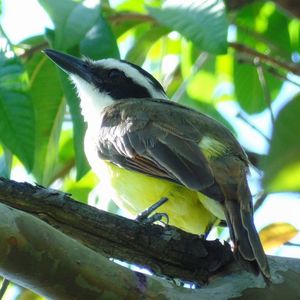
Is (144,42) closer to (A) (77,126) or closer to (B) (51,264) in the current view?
(A) (77,126)

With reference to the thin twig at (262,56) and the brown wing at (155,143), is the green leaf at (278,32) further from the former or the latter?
the brown wing at (155,143)

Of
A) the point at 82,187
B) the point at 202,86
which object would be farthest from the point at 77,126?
the point at 202,86

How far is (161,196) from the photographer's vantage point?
3564mm

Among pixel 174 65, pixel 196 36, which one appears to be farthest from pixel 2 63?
pixel 174 65

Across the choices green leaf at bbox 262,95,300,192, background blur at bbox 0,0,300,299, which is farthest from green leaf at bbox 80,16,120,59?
green leaf at bbox 262,95,300,192

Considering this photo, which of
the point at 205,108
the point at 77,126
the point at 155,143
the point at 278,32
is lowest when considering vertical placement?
the point at 77,126

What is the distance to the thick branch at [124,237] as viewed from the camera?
103 inches

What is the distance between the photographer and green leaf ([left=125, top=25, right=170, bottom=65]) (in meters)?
4.38

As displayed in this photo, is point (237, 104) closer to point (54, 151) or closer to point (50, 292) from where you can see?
point (54, 151)

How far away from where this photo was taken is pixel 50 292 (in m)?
2.07

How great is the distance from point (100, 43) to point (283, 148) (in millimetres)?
2646

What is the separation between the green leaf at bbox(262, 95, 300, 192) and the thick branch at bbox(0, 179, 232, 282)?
5.12 feet

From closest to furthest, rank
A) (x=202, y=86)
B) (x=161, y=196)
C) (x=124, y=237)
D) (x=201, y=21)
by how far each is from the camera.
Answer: (x=124, y=237) < (x=201, y=21) < (x=161, y=196) < (x=202, y=86)

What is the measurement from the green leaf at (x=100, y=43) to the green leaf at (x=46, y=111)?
455mm
